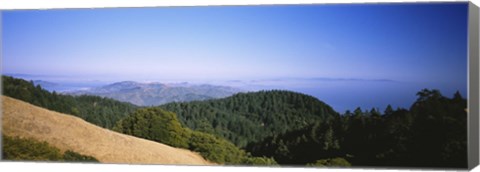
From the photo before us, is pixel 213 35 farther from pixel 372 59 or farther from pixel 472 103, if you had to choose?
pixel 472 103

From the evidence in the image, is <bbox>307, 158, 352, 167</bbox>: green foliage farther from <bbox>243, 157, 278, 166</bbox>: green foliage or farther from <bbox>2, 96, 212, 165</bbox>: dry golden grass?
<bbox>2, 96, 212, 165</bbox>: dry golden grass

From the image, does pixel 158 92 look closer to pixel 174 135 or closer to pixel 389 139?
pixel 174 135

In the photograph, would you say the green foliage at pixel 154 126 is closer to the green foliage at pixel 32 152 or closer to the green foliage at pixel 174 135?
the green foliage at pixel 174 135

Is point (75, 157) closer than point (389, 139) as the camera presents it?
No

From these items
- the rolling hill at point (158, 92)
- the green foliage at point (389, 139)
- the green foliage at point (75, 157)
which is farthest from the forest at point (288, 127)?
the green foliage at point (75, 157)

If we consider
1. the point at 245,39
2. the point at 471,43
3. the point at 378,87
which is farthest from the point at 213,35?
the point at 471,43

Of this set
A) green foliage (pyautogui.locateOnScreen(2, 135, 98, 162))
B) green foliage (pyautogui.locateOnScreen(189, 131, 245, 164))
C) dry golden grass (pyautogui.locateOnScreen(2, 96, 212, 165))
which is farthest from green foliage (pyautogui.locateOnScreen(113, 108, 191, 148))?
green foliage (pyautogui.locateOnScreen(2, 135, 98, 162))

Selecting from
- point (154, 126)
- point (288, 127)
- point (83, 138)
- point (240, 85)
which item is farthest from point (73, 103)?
point (288, 127)
